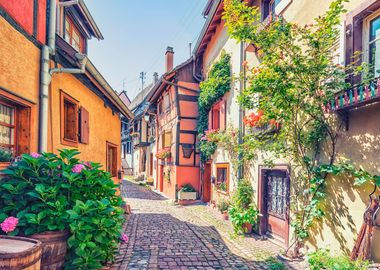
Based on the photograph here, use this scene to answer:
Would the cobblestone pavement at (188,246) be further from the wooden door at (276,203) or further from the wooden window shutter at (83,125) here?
the wooden window shutter at (83,125)

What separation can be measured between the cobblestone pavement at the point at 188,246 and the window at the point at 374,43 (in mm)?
3628

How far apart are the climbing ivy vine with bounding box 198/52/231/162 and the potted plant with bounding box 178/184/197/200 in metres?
1.58

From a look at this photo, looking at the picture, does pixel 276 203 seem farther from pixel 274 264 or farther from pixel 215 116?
pixel 215 116

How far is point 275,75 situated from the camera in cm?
464

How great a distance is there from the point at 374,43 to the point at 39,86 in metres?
5.38

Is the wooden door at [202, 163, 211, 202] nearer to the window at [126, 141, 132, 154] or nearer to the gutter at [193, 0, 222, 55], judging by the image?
the gutter at [193, 0, 222, 55]

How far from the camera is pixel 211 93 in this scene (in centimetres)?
1068

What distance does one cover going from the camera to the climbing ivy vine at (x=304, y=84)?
445 cm

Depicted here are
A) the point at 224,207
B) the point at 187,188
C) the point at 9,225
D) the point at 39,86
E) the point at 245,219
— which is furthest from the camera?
the point at 187,188

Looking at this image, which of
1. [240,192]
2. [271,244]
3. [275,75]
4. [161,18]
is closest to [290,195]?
[271,244]

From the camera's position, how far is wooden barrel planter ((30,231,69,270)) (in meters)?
3.43

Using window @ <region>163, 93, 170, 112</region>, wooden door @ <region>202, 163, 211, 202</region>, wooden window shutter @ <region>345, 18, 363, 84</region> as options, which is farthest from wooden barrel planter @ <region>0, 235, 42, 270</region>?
window @ <region>163, 93, 170, 112</region>

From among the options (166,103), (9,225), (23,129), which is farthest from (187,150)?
(9,225)

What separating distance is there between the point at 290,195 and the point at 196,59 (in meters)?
9.26
